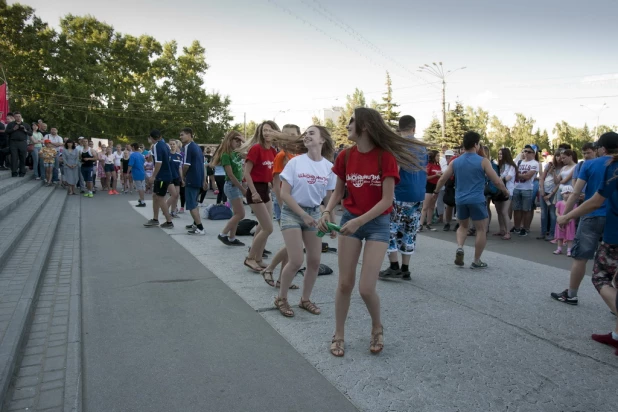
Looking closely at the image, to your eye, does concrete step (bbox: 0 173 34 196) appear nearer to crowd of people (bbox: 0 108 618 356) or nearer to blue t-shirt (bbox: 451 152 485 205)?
crowd of people (bbox: 0 108 618 356)

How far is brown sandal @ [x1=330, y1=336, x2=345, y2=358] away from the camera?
3611mm

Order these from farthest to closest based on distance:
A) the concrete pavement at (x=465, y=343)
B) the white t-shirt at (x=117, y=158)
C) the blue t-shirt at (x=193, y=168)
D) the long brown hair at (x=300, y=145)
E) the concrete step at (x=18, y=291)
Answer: the white t-shirt at (x=117, y=158) < the blue t-shirt at (x=193, y=168) < the long brown hair at (x=300, y=145) < the concrete step at (x=18, y=291) < the concrete pavement at (x=465, y=343)

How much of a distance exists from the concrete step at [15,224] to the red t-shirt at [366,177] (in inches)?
178

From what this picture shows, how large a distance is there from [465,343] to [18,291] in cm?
440

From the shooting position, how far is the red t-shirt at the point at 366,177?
136 inches

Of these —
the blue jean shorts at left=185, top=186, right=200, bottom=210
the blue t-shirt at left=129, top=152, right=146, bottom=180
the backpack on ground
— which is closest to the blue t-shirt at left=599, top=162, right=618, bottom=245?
the blue jean shorts at left=185, top=186, right=200, bottom=210

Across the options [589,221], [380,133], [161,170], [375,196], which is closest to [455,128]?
[161,170]

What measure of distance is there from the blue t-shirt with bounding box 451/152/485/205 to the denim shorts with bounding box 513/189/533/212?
4.28 m

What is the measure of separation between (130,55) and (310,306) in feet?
162

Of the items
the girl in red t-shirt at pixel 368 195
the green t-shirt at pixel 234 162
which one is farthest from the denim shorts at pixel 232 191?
the girl in red t-shirt at pixel 368 195

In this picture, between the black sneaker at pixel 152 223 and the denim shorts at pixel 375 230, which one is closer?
the denim shorts at pixel 375 230

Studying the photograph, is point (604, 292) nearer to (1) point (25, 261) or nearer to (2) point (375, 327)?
(2) point (375, 327)

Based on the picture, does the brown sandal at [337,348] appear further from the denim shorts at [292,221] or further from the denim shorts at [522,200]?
the denim shorts at [522,200]

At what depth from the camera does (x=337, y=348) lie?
144 inches
